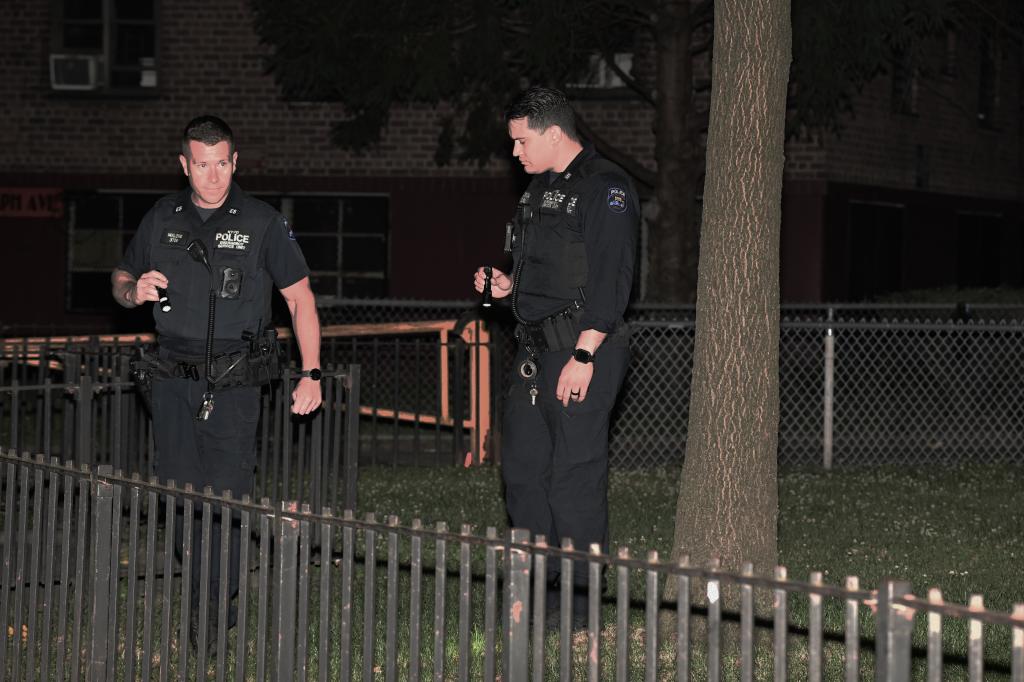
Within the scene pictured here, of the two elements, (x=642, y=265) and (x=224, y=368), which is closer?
(x=224, y=368)

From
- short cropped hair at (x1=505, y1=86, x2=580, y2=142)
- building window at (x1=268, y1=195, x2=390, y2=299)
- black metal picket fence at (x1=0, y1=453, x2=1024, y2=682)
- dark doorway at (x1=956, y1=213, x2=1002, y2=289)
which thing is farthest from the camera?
dark doorway at (x1=956, y1=213, x2=1002, y2=289)

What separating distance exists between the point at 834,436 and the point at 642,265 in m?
5.79

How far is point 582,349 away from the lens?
6.29 m

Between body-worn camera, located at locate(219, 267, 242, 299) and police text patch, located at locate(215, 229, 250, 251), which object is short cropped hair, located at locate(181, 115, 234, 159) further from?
body-worn camera, located at locate(219, 267, 242, 299)

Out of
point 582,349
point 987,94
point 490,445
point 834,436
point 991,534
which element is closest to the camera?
point 582,349

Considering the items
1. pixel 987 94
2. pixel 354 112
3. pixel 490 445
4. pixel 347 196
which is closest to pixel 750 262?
pixel 490 445

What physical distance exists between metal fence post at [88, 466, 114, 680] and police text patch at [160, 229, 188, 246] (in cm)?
161

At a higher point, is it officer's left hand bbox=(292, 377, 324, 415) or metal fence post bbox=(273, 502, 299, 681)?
officer's left hand bbox=(292, 377, 324, 415)

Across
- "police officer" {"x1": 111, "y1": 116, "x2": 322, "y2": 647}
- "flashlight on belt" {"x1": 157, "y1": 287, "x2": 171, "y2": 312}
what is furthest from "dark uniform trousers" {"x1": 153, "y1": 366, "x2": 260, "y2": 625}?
"flashlight on belt" {"x1": 157, "y1": 287, "x2": 171, "y2": 312}

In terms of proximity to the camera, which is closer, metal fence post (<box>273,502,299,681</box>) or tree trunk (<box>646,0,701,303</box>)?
metal fence post (<box>273,502,299,681</box>)

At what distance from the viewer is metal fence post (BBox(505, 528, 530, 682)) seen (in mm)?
4004

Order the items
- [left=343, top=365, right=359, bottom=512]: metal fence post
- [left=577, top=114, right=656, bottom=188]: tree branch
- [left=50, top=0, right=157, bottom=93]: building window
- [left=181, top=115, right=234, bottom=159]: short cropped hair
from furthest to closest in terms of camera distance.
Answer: [left=50, top=0, right=157, bottom=93]: building window → [left=577, top=114, right=656, bottom=188]: tree branch → [left=343, top=365, right=359, bottom=512]: metal fence post → [left=181, top=115, right=234, bottom=159]: short cropped hair

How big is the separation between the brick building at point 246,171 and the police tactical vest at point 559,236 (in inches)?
509

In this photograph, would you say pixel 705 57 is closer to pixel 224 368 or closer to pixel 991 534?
pixel 991 534
